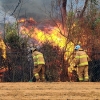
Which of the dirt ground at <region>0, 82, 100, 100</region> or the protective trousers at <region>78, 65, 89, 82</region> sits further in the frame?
the protective trousers at <region>78, 65, 89, 82</region>

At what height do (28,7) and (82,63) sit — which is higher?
(28,7)

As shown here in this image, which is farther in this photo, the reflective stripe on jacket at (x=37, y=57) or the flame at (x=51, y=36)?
the flame at (x=51, y=36)

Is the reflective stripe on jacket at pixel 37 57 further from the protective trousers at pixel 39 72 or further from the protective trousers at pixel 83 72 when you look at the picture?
the protective trousers at pixel 83 72

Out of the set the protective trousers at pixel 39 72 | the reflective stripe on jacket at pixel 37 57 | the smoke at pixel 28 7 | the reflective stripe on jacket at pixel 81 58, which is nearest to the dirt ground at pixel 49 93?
the reflective stripe on jacket at pixel 81 58

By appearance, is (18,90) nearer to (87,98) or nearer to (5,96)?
(5,96)

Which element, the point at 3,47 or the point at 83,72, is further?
the point at 3,47

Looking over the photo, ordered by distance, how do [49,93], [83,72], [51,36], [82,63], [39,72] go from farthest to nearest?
[51,36], [39,72], [83,72], [82,63], [49,93]

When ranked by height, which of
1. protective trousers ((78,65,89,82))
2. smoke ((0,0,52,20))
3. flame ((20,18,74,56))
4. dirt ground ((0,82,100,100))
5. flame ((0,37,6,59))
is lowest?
dirt ground ((0,82,100,100))

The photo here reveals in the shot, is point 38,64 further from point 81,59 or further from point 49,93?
point 49,93

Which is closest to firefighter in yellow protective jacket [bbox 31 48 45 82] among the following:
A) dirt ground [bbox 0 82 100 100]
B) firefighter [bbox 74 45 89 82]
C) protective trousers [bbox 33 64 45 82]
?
protective trousers [bbox 33 64 45 82]

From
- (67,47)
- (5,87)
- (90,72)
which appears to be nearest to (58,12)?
(67,47)

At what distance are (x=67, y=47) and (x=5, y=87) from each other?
10.9 metres

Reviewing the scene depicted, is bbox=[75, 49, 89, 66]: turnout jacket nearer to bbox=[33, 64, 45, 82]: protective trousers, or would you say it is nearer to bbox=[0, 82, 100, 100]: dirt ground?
bbox=[33, 64, 45, 82]: protective trousers

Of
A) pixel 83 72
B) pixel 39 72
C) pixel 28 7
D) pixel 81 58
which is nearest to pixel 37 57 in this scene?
pixel 39 72
